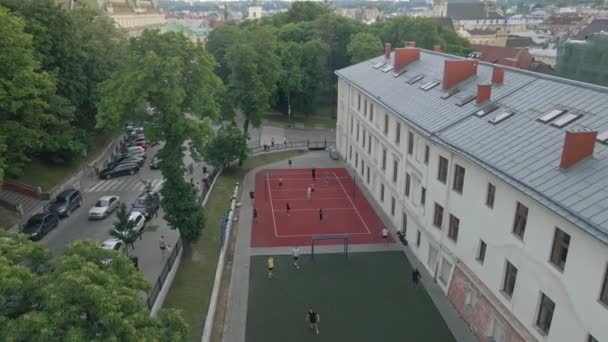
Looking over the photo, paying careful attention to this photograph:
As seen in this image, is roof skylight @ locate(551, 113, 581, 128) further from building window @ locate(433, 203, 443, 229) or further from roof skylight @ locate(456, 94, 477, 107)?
building window @ locate(433, 203, 443, 229)

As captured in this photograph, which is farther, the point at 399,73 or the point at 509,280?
the point at 399,73

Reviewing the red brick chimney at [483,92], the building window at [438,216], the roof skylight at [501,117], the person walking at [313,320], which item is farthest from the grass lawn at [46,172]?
the roof skylight at [501,117]

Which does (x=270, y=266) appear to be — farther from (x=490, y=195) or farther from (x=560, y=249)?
(x=560, y=249)

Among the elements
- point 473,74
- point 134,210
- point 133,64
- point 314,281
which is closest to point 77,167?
point 134,210

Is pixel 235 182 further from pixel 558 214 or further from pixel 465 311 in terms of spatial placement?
pixel 558 214

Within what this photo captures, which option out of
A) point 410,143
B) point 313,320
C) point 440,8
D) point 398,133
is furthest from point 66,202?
point 440,8

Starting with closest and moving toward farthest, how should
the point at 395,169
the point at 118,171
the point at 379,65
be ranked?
the point at 395,169 < the point at 379,65 < the point at 118,171

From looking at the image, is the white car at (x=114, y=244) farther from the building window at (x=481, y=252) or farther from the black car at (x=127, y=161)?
the building window at (x=481, y=252)

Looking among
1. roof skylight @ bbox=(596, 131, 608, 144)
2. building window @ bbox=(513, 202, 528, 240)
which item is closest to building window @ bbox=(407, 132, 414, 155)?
building window @ bbox=(513, 202, 528, 240)
